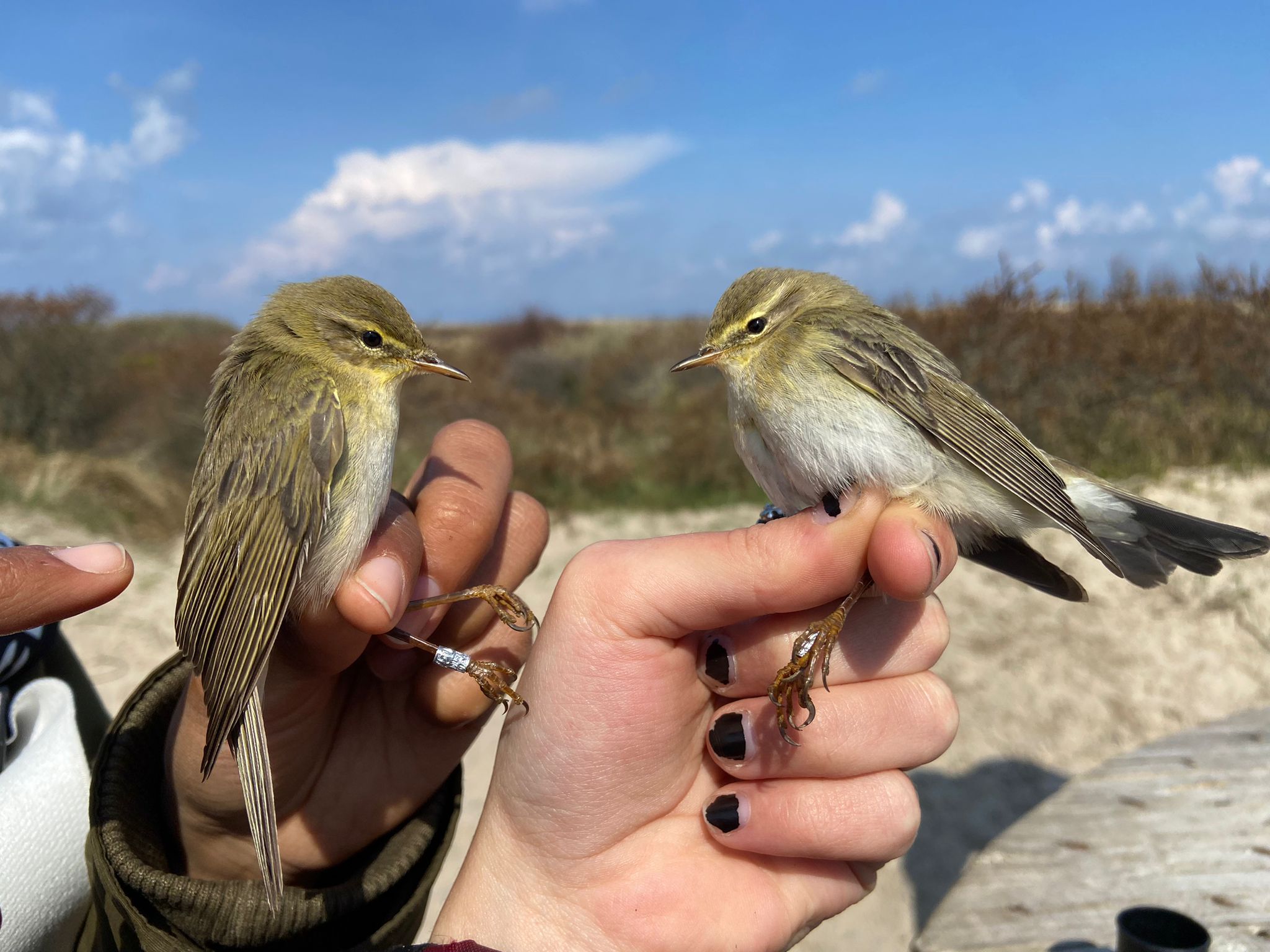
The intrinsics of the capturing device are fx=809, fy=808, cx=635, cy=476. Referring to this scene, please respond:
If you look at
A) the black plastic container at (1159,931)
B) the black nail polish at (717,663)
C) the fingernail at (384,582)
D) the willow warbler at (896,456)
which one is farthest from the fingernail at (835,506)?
the black plastic container at (1159,931)

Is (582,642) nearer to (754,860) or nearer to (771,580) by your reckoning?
(771,580)

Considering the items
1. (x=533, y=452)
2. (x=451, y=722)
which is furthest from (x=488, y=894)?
(x=533, y=452)

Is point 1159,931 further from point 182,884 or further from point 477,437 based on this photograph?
point 182,884

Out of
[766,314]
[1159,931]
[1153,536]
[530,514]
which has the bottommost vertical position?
[1159,931]

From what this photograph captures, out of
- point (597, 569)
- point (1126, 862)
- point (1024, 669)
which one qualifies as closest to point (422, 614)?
point (597, 569)

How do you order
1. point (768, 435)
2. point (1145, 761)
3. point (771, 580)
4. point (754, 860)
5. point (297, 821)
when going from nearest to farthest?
point (771, 580)
point (754, 860)
point (768, 435)
point (297, 821)
point (1145, 761)

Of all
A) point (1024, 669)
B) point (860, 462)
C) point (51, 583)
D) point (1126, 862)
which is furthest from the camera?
point (1024, 669)

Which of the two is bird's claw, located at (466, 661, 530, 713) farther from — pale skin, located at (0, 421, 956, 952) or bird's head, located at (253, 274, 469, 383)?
bird's head, located at (253, 274, 469, 383)
